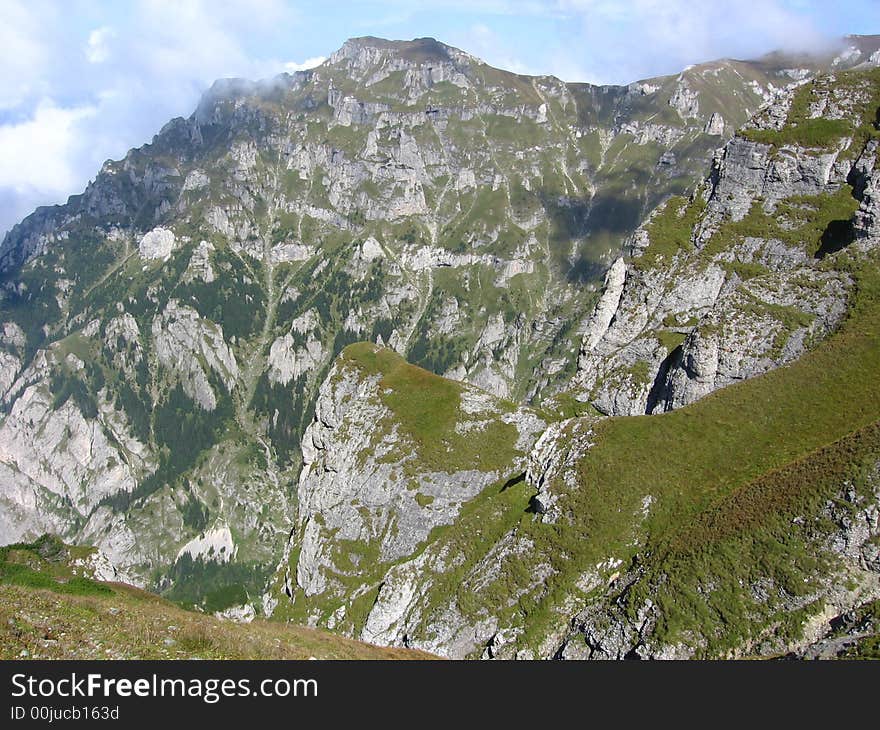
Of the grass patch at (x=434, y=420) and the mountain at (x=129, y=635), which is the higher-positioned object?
the grass patch at (x=434, y=420)

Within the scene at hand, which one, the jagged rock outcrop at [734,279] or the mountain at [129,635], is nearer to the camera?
the mountain at [129,635]

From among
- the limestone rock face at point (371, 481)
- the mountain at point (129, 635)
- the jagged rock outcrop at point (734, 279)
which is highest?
the jagged rock outcrop at point (734, 279)

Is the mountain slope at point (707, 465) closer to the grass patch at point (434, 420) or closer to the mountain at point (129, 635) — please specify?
the grass patch at point (434, 420)

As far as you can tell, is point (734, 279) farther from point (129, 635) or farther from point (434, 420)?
point (129, 635)

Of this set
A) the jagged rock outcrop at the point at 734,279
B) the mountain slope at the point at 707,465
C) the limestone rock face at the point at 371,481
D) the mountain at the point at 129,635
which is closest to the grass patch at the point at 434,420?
the limestone rock face at the point at 371,481

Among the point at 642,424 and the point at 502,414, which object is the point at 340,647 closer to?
the point at 642,424

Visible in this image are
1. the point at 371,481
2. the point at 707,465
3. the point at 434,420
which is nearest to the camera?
the point at 707,465

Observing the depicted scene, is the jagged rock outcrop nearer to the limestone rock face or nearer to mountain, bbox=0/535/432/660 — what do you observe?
the limestone rock face

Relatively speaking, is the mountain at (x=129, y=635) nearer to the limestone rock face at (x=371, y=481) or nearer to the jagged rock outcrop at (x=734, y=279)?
the limestone rock face at (x=371, y=481)

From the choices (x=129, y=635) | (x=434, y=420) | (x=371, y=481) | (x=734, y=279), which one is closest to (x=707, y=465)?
(x=434, y=420)

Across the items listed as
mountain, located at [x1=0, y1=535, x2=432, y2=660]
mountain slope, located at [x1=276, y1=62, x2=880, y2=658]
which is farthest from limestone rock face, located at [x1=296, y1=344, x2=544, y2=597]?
mountain, located at [x1=0, y1=535, x2=432, y2=660]

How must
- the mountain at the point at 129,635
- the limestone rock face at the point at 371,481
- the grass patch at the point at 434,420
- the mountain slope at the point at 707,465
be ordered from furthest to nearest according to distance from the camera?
the grass patch at the point at 434,420 < the limestone rock face at the point at 371,481 < the mountain slope at the point at 707,465 < the mountain at the point at 129,635

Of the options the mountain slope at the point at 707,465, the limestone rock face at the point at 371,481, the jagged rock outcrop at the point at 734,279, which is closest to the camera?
the mountain slope at the point at 707,465

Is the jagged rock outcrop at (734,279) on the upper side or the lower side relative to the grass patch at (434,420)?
upper
